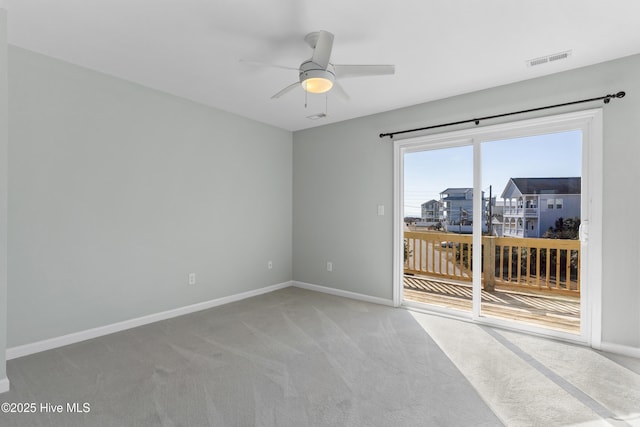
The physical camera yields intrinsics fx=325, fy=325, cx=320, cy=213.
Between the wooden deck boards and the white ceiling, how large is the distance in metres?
2.20

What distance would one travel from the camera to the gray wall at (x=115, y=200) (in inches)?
105

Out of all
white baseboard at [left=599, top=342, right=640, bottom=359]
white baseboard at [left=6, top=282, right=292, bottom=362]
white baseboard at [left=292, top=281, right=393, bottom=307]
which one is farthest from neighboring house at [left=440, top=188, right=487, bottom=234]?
white baseboard at [left=6, top=282, right=292, bottom=362]

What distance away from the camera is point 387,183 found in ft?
13.6

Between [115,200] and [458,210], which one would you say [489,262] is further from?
A: [115,200]

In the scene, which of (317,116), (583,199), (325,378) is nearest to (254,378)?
(325,378)

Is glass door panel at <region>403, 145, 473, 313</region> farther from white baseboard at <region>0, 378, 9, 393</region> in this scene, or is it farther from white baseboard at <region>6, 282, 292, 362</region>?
white baseboard at <region>0, 378, 9, 393</region>

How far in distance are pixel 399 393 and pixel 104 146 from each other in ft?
10.8

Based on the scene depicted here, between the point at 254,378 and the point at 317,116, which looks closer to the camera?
the point at 254,378

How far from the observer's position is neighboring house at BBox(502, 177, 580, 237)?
3041 mm

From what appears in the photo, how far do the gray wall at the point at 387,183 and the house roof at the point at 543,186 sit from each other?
26cm

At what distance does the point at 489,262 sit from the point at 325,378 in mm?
2274

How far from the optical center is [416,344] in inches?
114

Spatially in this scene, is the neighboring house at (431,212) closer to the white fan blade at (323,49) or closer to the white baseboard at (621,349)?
the white baseboard at (621,349)

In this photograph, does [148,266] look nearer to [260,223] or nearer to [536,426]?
[260,223]
